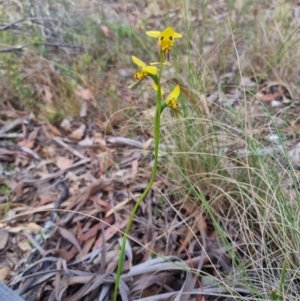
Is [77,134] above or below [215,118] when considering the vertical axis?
below

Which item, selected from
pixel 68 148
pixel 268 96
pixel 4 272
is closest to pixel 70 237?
pixel 4 272

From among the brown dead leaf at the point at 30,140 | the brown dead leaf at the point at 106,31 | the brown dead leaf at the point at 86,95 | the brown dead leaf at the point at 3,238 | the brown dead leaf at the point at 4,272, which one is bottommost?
the brown dead leaf at the point at 30,140

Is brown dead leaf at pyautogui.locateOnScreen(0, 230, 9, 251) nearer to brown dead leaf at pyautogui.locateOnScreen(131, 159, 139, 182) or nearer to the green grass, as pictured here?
brown dead leaf at pyautogui.locateOnScreen(131, 159, 139, 182)

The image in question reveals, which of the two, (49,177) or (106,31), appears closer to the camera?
(49,177)

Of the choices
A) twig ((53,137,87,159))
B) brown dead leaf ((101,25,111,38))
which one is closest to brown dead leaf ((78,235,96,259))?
twig ((53,137,87,159))

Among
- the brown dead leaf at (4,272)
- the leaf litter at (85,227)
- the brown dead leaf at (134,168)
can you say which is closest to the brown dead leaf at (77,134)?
the leaf litter at (85,227)

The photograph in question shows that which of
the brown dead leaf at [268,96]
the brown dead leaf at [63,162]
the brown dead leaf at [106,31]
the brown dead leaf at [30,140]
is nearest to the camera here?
the brown dead leaf at [63,162]

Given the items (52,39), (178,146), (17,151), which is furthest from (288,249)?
(52,39)

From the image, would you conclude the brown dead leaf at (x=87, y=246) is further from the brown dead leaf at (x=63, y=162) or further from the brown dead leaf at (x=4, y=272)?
the brown dead leaf at (x=63, y=162)

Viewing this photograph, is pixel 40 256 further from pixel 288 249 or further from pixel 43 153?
pixel 288 249

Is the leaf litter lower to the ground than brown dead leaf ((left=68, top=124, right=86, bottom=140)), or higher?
→ higher

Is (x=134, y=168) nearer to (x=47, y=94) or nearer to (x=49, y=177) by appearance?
(x=49, y=177)
